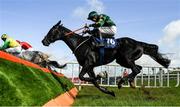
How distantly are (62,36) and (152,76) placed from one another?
18.9 m

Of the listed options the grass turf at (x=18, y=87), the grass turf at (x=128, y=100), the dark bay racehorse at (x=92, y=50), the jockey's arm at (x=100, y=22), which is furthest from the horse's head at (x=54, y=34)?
the grass turf at (x=18, y=87)

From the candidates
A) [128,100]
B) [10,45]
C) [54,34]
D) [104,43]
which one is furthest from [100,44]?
[10,45]

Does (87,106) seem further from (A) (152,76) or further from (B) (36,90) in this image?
(A) (152,76)

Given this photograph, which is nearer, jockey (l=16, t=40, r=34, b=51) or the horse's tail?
the horse's tail

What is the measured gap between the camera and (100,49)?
49.3 ft

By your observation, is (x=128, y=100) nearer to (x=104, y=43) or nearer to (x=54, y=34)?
(x=104, y=43)

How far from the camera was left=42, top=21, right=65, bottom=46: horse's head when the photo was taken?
15.5 metres

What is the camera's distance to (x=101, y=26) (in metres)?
15.1

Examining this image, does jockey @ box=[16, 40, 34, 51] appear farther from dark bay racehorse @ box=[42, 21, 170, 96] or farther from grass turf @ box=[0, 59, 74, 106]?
grass turf @ box=[0, 59, 74, 106]

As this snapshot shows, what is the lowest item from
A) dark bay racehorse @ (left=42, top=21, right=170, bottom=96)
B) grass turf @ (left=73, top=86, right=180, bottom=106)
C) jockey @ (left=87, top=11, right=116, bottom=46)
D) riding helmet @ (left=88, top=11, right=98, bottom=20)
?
grass turf @ (left=73, top=86, right=180, bottom=106)

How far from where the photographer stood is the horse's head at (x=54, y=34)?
610 inches

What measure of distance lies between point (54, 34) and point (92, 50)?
1.47m

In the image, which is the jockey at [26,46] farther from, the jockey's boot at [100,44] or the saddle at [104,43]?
the jockey's boot at [100,44]

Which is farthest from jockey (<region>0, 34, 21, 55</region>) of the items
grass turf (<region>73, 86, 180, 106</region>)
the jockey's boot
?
the jockey's boot
